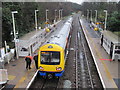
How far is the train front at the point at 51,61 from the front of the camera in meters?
10.4

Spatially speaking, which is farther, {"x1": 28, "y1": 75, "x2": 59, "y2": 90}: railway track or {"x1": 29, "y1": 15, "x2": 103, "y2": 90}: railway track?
{"x1": 29, "y1": 15, "x2": 103, "y2": 90}: railway track

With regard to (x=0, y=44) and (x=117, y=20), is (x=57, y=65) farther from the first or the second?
(x=117, y=20)

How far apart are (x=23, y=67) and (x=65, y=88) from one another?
15.9 feet

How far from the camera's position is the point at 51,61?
10508 mm

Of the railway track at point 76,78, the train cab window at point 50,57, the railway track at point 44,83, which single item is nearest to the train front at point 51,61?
the train cab window at point 50,57

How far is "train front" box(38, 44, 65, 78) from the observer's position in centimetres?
1045

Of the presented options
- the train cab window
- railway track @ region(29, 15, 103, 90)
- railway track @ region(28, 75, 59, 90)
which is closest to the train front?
the train cab window

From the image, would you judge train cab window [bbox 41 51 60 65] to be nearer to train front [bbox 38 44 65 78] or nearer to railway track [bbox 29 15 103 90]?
train front [bbox 38 44 65 78]

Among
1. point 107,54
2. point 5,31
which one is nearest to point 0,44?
point 5,31

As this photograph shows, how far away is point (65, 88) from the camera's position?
1019 centimetres

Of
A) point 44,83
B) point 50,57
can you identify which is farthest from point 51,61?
point 44,83

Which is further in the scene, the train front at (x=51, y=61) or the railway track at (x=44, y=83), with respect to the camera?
the train front at (x=51, y=61)

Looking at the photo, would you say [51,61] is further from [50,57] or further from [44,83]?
[44,83]

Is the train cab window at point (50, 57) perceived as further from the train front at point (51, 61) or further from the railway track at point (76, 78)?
the railway track at point (76, 78)
